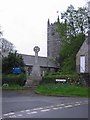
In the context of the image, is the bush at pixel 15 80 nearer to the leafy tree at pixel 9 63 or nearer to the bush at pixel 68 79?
the bush at pixel 68 79

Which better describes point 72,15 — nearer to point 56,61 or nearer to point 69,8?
point 69,8

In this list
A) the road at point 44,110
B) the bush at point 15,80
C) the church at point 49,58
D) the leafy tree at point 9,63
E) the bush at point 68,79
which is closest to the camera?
the road at point 44,110

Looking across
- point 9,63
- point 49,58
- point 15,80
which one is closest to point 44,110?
point 15,80

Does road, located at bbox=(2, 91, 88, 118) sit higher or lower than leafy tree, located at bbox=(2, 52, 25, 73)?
lower

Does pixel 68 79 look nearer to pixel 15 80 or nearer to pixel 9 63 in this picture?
pixel 15 80

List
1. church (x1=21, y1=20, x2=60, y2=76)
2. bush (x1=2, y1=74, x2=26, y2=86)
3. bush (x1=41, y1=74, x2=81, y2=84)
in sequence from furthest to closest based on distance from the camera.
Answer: church (x1=21, y1=20, x2=60, y2=76) → bush (x1=2, y1=74, x2=26, y2=86) → bush (x1=41, y1=74, x2=81, y2=84)

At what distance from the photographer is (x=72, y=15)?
6812cm

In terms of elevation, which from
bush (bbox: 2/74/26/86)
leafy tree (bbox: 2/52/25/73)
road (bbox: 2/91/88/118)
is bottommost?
road (bbox: 2/91/88/118)

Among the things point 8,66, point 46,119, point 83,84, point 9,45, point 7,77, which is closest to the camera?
point 46,119

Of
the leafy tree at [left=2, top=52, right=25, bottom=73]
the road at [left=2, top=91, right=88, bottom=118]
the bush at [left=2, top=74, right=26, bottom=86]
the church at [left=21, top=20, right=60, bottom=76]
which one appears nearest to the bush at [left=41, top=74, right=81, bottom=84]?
the bush at [left=2, top=74, right=26, bottom=86]

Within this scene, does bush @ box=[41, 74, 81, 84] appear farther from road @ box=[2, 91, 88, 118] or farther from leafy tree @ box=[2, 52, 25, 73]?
road @ box=[2, 91, 88, 118]

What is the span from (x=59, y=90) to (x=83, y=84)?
913 cm

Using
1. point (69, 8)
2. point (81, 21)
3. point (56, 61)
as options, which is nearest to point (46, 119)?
point (81, 21)

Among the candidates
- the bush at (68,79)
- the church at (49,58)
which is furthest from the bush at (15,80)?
the church at (49,58)
